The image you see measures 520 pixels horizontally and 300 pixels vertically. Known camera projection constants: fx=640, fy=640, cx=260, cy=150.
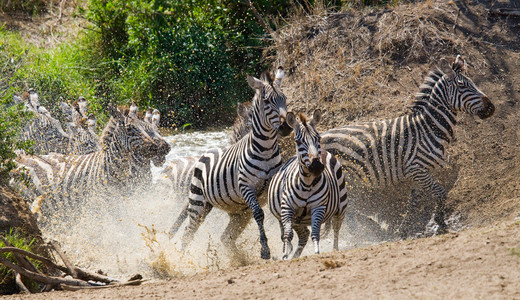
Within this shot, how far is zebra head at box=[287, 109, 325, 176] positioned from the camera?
6.71 m

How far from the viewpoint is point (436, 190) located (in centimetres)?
885

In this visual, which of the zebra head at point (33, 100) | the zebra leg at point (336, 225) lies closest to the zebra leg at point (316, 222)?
the zebra leg at point (336, 225)

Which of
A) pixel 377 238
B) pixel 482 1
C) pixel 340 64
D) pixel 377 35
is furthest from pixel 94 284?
pixel 482 1

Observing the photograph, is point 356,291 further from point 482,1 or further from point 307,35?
point 482,1

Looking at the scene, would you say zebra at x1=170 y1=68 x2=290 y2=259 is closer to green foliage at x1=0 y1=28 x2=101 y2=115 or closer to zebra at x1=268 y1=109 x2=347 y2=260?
zebra at x1=268 y1=109 x2=347 y2=260

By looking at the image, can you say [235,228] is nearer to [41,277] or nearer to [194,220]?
[194,220]

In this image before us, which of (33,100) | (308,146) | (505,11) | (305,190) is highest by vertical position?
(505,11)

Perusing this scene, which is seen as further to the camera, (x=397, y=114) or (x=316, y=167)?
(x=397, y=114)

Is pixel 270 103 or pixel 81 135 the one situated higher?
pixel 270 103

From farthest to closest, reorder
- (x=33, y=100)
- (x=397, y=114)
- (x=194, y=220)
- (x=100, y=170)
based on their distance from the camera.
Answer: (x=33, y=100) → (x=397, y=114) → (x=100, y=170) → (x=194, y=220)

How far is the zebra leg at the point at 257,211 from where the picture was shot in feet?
24.7

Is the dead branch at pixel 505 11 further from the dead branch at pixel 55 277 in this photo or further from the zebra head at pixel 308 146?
the dead branch at pixel 55 277

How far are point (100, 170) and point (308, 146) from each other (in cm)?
405

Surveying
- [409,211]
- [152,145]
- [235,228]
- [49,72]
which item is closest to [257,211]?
[235,228]
